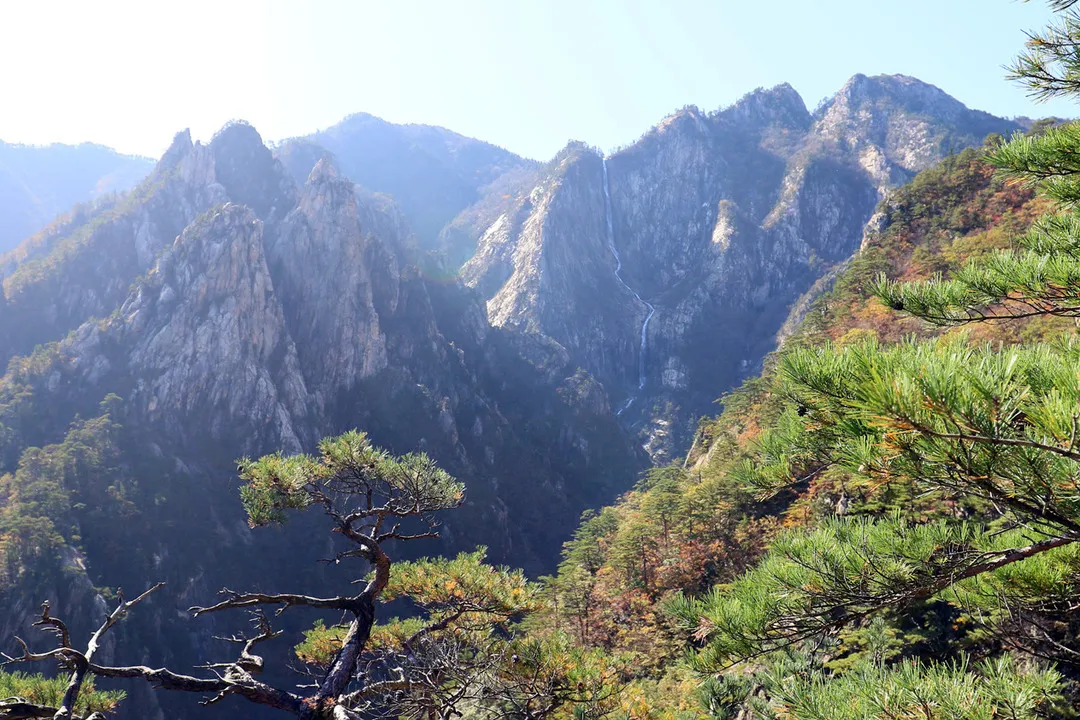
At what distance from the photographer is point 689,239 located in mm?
123875

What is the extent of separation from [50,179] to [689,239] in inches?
7076

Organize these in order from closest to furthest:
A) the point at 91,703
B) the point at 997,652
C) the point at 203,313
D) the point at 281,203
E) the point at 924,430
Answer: the point at 924,430 → the point at 91,703 → the point at 997,652 → the point at 203,313 → the point at 281,203

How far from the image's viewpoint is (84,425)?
47688 millimetres

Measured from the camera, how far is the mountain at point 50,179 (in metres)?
131

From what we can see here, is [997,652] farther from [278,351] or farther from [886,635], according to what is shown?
[278,351]

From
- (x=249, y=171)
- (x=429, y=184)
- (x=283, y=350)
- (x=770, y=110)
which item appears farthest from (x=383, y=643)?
(x=429, y=184)

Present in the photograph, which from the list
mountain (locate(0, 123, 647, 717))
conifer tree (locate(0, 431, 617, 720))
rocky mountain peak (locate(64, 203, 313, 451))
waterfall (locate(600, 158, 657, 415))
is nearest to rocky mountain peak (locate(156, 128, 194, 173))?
mountain (locate(0, 123, 647, 717))

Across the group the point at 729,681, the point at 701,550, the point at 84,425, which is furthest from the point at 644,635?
the point at 84,425

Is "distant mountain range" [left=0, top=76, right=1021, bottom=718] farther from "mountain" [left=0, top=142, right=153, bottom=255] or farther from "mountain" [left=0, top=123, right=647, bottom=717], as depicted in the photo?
"mountain" [left=0, top=142, right=153, bottom=255]

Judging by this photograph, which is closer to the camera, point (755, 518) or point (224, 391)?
point (755, 518)

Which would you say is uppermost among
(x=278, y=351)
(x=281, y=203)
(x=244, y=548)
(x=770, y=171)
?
(x=770, y=171)

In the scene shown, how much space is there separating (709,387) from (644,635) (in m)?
92.7

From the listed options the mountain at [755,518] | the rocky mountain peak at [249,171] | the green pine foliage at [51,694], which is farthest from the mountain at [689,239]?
the green pine foliage at [51,694]

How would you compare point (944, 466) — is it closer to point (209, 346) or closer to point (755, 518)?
point (755, 518)
